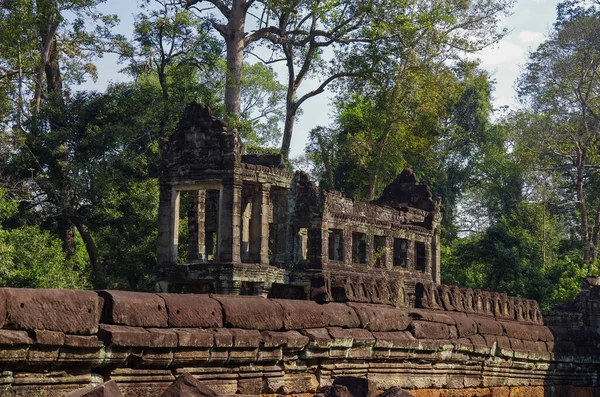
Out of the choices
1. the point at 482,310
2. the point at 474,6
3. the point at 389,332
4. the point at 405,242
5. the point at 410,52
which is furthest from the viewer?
the point at 474,6

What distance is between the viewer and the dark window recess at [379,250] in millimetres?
26469

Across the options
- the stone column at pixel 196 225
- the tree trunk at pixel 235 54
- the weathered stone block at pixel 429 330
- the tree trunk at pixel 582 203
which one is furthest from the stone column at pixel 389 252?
the weathered stone block at pixel 429 330

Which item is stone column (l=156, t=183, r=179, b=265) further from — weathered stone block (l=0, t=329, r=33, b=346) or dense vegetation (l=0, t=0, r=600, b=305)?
weathered stone block (l=0, t=329, r=33, b=346)

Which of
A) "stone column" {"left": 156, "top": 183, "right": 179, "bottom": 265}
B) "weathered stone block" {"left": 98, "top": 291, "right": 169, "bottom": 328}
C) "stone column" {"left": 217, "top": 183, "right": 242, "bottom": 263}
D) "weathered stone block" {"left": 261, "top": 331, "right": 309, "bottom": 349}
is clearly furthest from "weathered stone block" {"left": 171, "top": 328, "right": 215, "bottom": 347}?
"stone column" {"left": 156, "top": 183, "right": 179, "bottom": 265}

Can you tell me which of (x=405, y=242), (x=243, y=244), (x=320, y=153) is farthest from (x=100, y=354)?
(x=320, y=153)

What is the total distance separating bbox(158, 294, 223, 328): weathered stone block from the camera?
6891 millimetres

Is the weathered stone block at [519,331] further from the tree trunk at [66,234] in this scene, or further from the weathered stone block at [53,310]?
the tree trunk at [66,234]

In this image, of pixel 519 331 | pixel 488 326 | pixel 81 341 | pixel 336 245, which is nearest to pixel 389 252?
pixel 336 245

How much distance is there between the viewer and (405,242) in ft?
90.3

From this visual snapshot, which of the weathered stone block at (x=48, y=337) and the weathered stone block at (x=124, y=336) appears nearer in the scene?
the weathered stone block at (x=48, y=337)

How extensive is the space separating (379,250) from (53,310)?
68.9 ft

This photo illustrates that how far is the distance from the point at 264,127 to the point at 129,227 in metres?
16.3

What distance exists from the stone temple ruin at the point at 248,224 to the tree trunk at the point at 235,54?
→ 3943 millimetres

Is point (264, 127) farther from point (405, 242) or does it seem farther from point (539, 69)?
point (405, 242)
